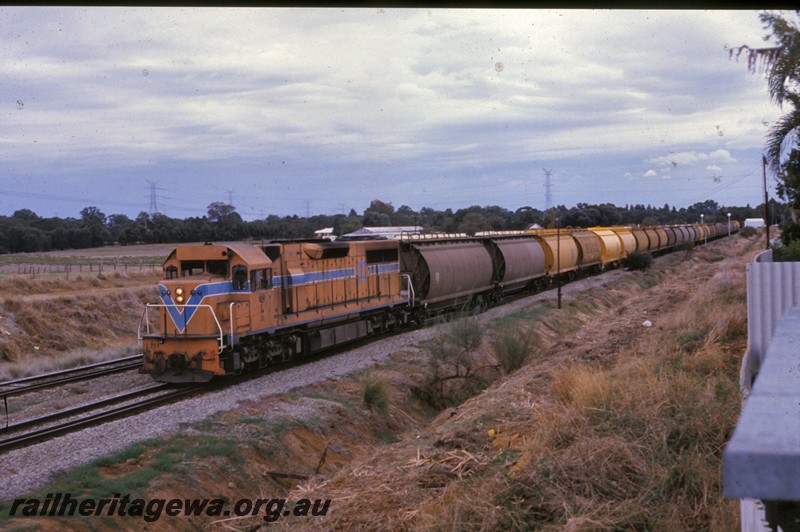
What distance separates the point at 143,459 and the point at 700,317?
12.8m

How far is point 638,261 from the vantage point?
5303cm

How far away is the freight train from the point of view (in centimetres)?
1656

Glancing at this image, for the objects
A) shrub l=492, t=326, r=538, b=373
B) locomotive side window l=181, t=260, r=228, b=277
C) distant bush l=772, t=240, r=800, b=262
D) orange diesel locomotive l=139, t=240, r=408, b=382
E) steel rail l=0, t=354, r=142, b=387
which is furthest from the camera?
shrub l=492, t=326, r=538, b=373

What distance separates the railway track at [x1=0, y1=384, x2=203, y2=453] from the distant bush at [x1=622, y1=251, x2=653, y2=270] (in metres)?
43.0

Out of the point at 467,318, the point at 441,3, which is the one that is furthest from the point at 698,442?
the point at 467,318

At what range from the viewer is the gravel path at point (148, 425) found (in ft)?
34.3

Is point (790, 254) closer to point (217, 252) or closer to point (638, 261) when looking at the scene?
point (217, 252)

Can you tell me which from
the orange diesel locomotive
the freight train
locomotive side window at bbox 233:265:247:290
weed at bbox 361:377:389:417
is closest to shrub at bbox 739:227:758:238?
the freight train

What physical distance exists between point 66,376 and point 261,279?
723 centimetres

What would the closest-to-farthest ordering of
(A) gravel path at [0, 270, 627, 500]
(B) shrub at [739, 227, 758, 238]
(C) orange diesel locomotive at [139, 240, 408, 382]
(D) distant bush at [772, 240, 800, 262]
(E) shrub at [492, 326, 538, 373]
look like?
1. (A) gravel path at [0, 270, 627, 500]
2. (C) orange diesel locomotive at [139, 240, 408, 382]
3. (D) distant bush at [772, 240, 800, 262]
4. (E) shrub at [492, 326, 538, 373]
5. (B) shrub at [739, 227, 758, 238]

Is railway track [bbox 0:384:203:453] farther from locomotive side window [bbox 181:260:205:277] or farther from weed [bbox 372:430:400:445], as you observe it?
weed [bbox 372:430:400:445]

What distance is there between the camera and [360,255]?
23.4m

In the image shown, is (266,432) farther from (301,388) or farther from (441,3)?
(441,3)

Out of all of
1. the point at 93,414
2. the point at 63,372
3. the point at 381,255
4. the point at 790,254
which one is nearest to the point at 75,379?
the point at 63,372
